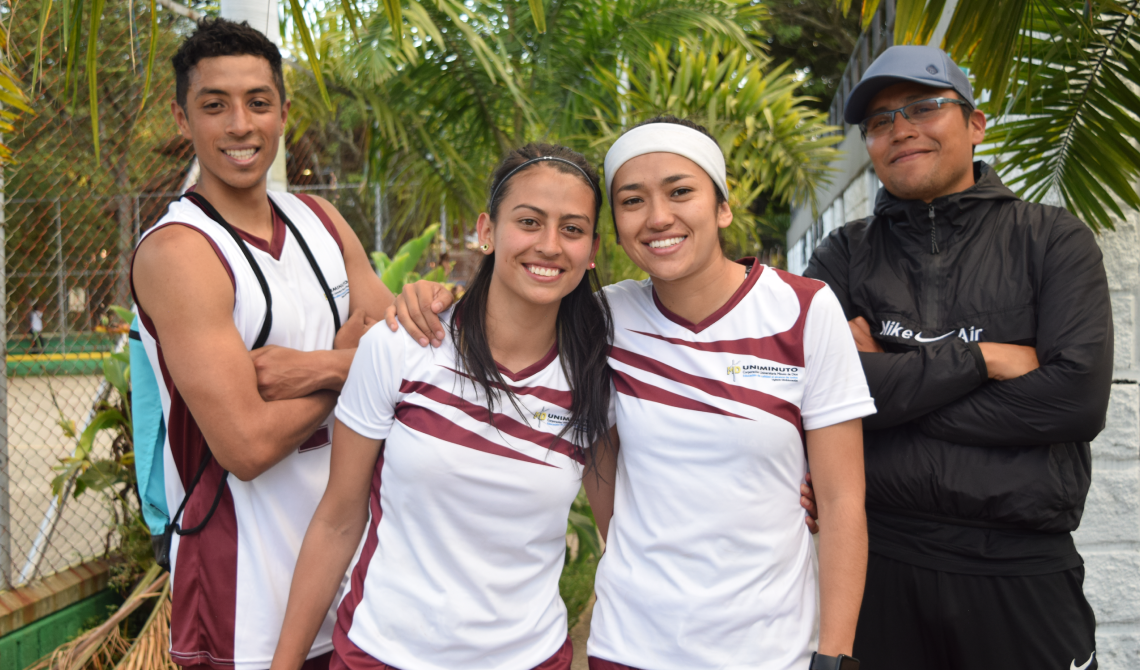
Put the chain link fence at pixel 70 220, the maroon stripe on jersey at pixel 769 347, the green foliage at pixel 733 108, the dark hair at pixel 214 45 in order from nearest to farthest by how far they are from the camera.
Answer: the maroon stripe on jersey at pixel 769 347 < the dark hair at pixel 214 45 < the chain link fence at pixel 70 220 < the green foliage at pixel 733 108

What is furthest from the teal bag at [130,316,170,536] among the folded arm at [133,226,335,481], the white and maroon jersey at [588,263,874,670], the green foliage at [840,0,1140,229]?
the green foliage at [840,0,1140,229]

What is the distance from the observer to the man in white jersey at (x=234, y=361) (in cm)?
198

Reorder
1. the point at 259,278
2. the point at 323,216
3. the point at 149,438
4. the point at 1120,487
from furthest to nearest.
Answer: the point at 1120,487, the point at 323,216, the point at 149,438, the point at 259,278

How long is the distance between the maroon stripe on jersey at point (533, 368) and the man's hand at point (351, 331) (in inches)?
19.6

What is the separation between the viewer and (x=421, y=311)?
203 centimetres

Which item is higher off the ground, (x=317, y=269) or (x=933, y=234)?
(x=933, y=234)

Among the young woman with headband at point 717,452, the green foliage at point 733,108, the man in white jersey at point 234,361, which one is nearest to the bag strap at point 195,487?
the man in white jersey at point 234,361

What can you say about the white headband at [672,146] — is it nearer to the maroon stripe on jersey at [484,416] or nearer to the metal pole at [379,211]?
the maroon stripe on jersey at [484,416]

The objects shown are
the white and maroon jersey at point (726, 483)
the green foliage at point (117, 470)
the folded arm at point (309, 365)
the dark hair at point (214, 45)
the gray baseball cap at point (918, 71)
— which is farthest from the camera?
the green foliage at point (117, 470)

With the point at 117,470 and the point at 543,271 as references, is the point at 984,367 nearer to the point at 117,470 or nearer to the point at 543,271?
the point at 543,271

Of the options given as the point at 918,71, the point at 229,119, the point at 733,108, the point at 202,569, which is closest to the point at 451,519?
the point at 202,569

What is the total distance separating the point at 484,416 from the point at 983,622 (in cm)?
152

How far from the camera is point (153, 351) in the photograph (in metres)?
2.11

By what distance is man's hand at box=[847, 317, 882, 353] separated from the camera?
96.1 inches
